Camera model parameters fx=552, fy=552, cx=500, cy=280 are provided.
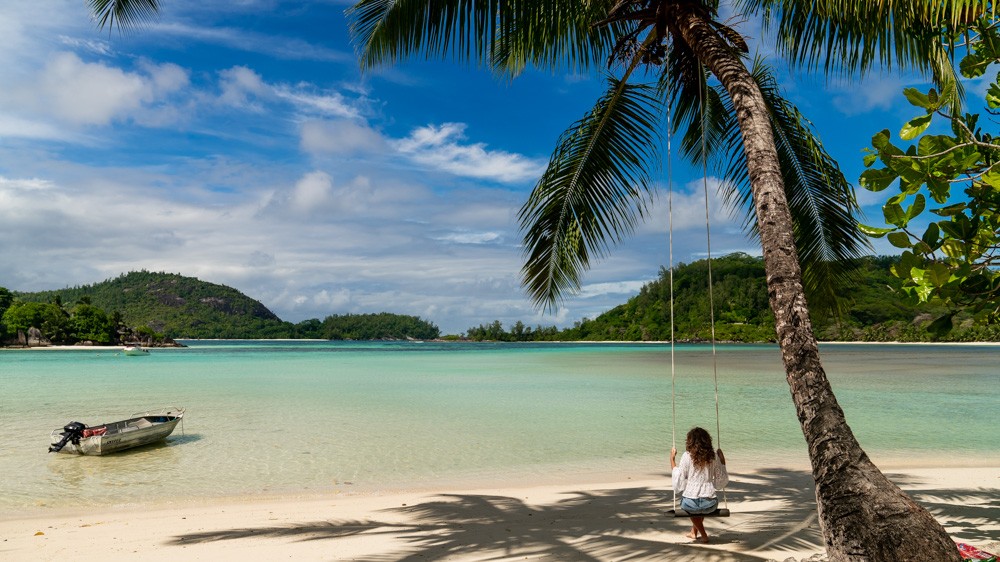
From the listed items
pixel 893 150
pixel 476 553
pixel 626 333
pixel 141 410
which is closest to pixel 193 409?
pixel 141 410

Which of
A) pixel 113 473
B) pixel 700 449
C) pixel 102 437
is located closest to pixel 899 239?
pixel 700 449

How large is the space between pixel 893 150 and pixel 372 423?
42.5 feet

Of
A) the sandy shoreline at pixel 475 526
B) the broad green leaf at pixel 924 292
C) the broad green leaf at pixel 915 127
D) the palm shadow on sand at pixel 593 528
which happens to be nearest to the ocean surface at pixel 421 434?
the sandy shoreline at pixel 475 526

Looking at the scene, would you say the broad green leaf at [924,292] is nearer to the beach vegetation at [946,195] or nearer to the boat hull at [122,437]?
the beach vegetation at [946,195]

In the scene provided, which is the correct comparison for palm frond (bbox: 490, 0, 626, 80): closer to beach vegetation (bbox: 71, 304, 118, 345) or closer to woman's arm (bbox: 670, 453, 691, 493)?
woman's arm (bbox: 670, 453, 691, 493)

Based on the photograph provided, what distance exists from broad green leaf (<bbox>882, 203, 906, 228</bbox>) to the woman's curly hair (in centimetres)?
247

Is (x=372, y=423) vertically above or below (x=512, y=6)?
below

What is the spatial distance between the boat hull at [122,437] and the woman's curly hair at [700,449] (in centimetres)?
978

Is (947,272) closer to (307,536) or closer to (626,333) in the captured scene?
(307,536)

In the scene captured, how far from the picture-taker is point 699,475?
14.6 feet

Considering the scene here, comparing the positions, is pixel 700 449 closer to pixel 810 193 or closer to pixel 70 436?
pixel 810 193

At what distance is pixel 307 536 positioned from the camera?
517cm

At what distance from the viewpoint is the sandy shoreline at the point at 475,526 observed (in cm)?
455

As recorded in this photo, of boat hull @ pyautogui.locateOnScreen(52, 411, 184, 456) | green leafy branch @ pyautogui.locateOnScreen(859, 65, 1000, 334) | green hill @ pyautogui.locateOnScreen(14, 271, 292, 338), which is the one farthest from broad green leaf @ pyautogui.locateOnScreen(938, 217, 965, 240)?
green hill @ pyautogui.locateOnScreen(14, 271, 292, 338)
